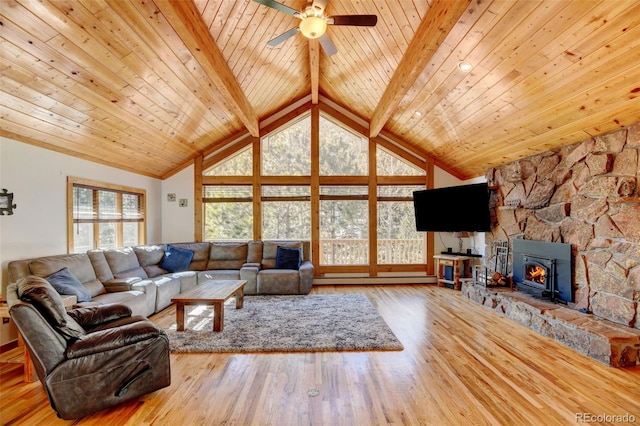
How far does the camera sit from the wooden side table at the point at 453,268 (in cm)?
597

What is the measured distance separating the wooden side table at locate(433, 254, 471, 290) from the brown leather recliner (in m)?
5.30

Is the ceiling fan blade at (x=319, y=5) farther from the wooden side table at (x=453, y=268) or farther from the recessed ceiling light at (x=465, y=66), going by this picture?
the wooden side table at (x=453, y=268)

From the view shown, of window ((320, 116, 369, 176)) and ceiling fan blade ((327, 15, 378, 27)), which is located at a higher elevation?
ceiling fan blade ((327, 15, 378, 27))

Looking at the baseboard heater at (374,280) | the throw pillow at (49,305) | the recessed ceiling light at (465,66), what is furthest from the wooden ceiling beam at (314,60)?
the baseboard heater at (374,280)

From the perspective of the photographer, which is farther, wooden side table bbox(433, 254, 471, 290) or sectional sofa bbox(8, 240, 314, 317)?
wooden side table bbox(433, 254, 471, 290)

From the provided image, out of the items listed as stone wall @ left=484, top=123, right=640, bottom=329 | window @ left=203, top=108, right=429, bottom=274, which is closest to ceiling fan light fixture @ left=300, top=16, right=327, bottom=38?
stone wall @ left=484, top=123, right=640, bottom=329

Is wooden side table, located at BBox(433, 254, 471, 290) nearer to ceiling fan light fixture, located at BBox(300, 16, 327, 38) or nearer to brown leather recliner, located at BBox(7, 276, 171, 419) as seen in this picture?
ceiling fan light fixture, located at BBox(300, 16, 327, 38)

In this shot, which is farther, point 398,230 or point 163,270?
point 398,230

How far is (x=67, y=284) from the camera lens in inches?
131

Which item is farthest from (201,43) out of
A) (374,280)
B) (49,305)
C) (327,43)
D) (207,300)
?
(374,280)

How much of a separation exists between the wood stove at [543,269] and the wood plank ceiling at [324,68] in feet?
4.62

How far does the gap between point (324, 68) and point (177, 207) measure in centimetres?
422

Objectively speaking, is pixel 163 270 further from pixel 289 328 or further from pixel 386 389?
pixel 386 389

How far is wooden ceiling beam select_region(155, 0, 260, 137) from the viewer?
2604 millimetres
